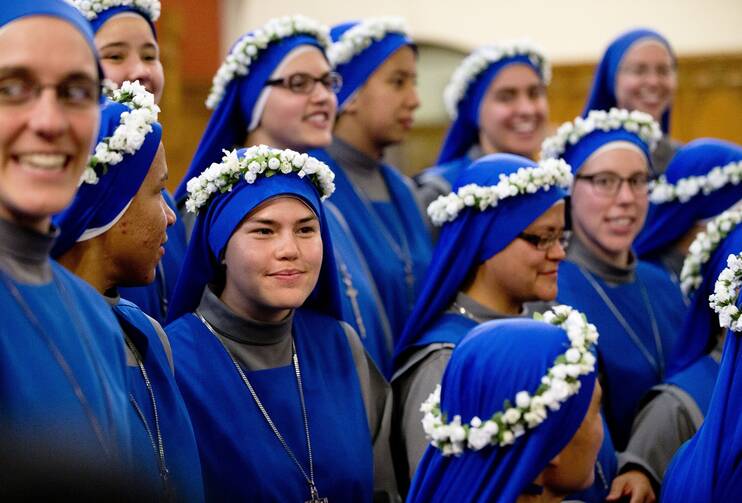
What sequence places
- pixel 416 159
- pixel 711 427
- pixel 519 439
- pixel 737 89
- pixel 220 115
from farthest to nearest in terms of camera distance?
pixel 416 159 → pixel 737 89 → pixel 220 115 → pixel 711 427 → pixel 519 439

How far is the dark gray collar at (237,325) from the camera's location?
3883 mm

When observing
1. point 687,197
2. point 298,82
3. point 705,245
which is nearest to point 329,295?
point 298,82

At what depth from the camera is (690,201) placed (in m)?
5.91

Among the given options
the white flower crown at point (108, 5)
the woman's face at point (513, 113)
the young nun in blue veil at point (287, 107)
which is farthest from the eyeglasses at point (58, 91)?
the woman's face at point (513, 113)

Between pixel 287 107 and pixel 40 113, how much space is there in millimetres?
2960

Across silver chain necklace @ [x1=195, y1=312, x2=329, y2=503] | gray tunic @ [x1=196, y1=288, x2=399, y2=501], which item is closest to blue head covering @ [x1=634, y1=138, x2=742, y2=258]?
gray tunic @ [x1=196, y1=288, x2=399, y2=501]

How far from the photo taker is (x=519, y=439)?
2998 mm

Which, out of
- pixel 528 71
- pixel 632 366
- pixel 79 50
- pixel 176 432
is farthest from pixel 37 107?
pixel 528 71

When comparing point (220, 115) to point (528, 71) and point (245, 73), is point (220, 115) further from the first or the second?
point (528, 71)

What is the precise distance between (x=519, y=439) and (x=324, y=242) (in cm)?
135

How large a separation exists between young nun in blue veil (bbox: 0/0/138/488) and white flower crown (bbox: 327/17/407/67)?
12.0 ft

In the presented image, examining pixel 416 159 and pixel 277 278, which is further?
pixel 416 159

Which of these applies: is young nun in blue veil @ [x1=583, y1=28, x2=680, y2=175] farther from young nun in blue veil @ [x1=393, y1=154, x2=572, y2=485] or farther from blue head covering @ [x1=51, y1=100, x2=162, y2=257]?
blue head covering @ [x1=51, y1=100, x2=162, y2=257]

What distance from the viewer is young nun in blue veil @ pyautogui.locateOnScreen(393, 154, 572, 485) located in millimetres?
4523
